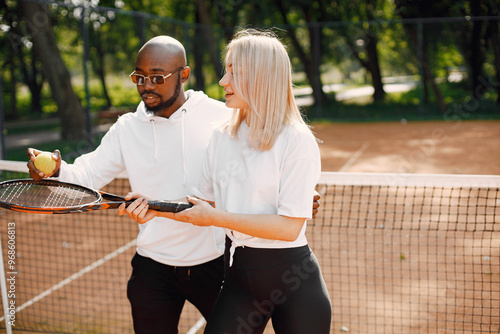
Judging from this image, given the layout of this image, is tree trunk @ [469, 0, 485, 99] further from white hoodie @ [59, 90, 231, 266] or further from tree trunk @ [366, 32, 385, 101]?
white hoodie @ [59, 90, 231, 266]

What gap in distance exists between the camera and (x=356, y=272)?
198 inches

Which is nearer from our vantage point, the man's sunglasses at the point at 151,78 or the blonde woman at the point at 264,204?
the blonde woman at the point at 264,204

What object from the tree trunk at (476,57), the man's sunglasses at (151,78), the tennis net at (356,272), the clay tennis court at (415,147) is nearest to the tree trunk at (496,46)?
the tree trunk at (476,57)

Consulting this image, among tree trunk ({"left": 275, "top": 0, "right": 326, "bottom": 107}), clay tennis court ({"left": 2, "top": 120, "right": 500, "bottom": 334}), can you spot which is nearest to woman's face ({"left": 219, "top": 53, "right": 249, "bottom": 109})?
clay tennis court ({"left": 2, "top": 120, "right": 500, "bottom": 334})

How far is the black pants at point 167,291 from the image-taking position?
269 cm

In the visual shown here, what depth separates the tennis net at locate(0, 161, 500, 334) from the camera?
161 inches

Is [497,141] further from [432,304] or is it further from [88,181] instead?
[88,181]

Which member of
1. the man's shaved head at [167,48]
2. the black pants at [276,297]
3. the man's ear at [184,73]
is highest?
the man's shaved head at [167,48]

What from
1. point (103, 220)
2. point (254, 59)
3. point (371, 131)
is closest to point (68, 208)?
point (254, 59)

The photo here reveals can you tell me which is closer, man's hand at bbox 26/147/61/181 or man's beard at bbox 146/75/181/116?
man's hand at bbox 26/147/61/181

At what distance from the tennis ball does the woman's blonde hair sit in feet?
3.15

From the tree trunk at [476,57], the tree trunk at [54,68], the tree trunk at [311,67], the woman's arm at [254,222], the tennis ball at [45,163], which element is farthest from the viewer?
the tree trunk at [311,67]

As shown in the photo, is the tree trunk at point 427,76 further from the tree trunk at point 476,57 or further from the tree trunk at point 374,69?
the tree trunk at point 374,69

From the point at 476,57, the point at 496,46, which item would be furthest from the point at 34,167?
the point at 476,57
